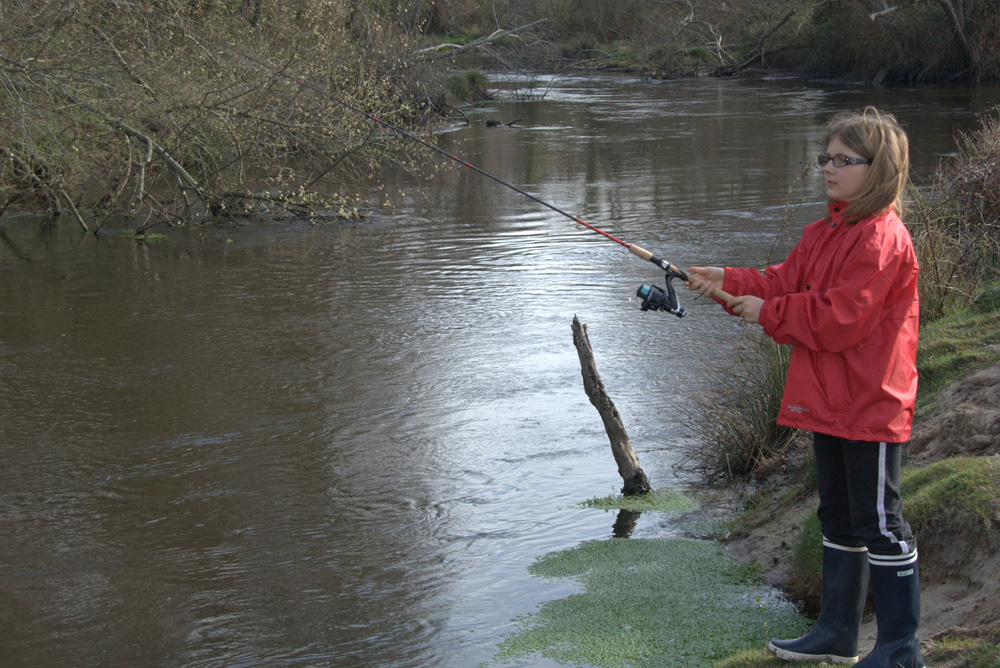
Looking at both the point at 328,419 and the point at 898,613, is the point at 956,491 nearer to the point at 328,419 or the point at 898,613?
the point at 898,613

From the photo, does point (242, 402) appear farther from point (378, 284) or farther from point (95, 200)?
point (95, 200)

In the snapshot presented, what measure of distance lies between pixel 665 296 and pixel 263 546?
8.79 ft

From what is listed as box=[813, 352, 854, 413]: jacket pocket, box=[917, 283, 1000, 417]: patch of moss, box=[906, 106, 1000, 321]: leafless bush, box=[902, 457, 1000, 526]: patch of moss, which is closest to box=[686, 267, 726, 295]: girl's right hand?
box=[813, 352, 854, 413]: jacket pocket

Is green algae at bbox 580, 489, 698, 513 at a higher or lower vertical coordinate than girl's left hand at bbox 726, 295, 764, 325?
lower

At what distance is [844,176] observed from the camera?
314cm

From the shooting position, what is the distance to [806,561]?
4281 mm

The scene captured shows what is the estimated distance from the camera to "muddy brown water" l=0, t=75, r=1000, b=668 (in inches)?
181

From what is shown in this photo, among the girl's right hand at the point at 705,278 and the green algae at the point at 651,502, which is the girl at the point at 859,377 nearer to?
the girl's right hand at the point at 705,278

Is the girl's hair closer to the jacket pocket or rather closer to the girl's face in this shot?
the girl's face

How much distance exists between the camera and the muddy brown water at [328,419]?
4605 millimetres

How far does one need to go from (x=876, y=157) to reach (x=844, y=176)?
4.3 inches

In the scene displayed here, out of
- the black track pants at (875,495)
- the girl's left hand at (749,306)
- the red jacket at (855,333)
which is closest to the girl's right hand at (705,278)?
the girl's left hand at (749,306)

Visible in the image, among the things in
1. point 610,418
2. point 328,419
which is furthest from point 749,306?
point 328,419

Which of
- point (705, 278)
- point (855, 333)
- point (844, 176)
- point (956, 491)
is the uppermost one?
point (844, 176)
